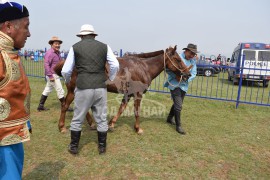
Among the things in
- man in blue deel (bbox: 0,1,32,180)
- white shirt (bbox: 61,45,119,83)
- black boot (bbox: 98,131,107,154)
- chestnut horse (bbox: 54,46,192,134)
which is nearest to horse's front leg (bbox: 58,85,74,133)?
chestnut horse (bbox: 54,46,192,134)

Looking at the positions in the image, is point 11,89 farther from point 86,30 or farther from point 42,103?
point 42,103

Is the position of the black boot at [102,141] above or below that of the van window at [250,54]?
below

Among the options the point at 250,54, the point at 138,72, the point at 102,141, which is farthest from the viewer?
the point at 250,54

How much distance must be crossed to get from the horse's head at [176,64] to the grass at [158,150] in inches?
53.3

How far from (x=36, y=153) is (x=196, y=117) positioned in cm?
433

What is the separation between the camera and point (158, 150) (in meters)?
4.19

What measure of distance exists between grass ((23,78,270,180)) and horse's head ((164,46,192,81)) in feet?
4.44

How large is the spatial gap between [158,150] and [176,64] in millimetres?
1899

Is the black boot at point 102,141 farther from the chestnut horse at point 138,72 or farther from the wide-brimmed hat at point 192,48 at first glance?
the wide-brimmed hat at point 192,48

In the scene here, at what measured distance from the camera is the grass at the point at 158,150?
341 centimetres

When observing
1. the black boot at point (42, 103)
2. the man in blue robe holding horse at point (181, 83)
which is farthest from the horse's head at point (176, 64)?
the black boot at point (42, 103)

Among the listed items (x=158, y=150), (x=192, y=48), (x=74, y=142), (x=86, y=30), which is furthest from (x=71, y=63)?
(x=192, y=48)

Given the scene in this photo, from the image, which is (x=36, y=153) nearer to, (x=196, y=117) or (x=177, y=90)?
(x=177, y=90)

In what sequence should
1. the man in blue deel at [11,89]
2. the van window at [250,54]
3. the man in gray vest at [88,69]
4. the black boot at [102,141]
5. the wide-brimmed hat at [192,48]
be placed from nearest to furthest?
the man in blue deel at [11,89] → the man in gray vest at [88,69] → the black boot at [102,141] → the wide-brimmed hat at [192,48] → the van window at [250,54]
